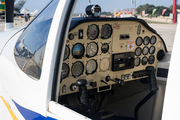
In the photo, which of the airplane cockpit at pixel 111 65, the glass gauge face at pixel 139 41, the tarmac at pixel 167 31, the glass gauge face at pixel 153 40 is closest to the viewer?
the tarmac at pixel 167 31

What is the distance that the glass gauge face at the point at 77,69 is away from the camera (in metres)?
2.49

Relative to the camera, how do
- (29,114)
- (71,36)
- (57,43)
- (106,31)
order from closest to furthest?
(57,43), (29,114), (71,36), (106,31)

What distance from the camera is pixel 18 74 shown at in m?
1.51

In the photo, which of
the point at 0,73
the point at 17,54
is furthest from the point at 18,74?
the point at 0,73

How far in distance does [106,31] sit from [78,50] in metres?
0.54

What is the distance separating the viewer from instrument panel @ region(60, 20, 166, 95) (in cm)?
246

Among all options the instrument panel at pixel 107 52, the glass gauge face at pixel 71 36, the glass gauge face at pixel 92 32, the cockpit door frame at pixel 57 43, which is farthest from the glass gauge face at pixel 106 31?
the cockpit door frame at pixel 57 43

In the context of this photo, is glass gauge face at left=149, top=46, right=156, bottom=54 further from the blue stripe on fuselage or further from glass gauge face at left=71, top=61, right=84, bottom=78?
the blue stripe on fuselage

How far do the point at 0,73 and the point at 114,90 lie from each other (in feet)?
5.88

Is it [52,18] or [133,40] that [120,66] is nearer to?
[133,40]

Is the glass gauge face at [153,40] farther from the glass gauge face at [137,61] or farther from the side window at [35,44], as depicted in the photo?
the side window at [35,44]

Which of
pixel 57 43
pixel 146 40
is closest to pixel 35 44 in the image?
pixel 57 43

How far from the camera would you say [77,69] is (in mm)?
2541

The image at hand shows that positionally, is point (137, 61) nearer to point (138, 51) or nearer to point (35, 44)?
point (138, 51)
